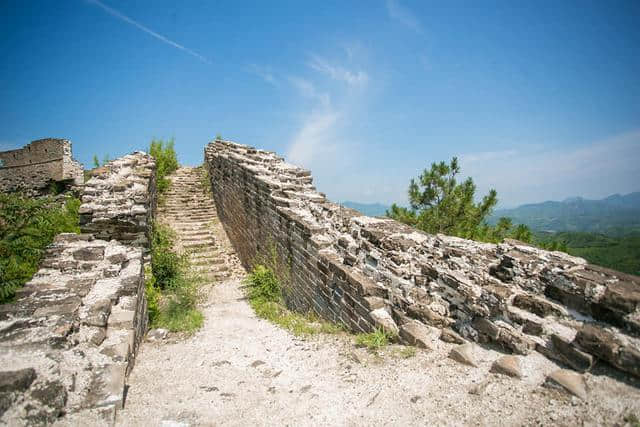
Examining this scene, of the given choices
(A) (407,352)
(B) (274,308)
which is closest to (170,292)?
(B) (274,308)

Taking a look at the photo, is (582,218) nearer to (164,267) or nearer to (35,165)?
(164,267)

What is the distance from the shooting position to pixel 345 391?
242 cm

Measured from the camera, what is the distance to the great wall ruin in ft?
6.33

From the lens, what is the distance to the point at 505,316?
262cm

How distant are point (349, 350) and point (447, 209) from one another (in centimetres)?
987

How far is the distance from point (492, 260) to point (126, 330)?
357 cm

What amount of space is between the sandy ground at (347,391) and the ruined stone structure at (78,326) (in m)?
0.26

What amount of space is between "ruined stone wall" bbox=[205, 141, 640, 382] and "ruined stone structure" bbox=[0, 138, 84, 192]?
14.7 m

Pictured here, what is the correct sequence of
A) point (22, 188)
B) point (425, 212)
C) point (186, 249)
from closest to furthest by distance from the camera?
point (186, 249) < point (425, 212) < point (22, 188)

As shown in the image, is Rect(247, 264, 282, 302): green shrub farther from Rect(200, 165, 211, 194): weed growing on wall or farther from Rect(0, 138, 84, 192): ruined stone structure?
Rect(0, 138, 84, 192): ruined stone structure

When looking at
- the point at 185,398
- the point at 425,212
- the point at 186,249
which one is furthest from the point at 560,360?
the point at 425,212

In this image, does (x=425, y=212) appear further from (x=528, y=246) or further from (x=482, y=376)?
(x=482, y=376)

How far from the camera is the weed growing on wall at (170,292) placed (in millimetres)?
4164

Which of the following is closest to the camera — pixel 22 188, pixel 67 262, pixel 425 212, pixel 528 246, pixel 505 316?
pixel 505 316
